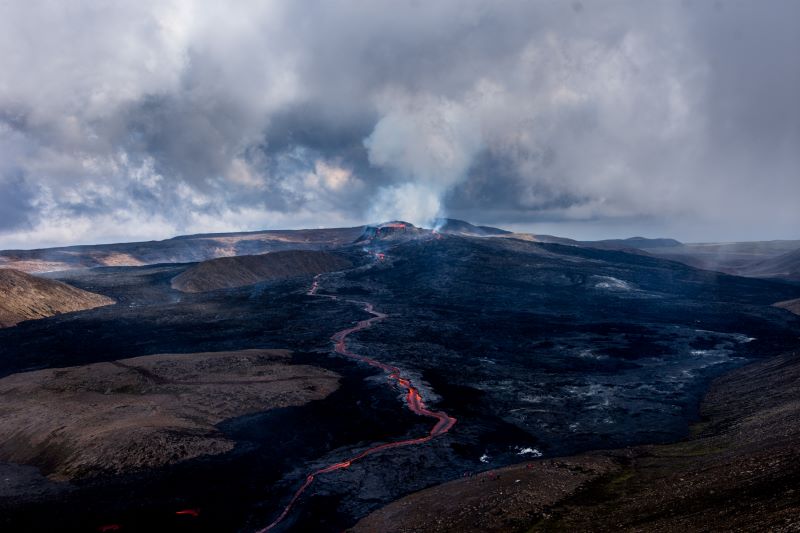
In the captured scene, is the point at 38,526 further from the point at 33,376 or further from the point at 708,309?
→ the point at 708,309

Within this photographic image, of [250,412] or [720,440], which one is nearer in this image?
[720,440]

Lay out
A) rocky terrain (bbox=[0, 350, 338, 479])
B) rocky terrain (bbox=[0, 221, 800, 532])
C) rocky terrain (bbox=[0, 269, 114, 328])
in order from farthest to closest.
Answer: rocky terrain (bbox=[0, 269, 114, 328]) → rocky terrain (bbox=[0, 350, 338, 479]) → rocky terrain (bbox=[0, 221, 800, 532])

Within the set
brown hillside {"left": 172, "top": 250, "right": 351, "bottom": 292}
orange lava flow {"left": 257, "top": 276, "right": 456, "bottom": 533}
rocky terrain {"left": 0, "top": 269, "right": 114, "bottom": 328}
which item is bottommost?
orange lava flow {"left": 257, "top": 276, "right": 456, "bottom": 533}

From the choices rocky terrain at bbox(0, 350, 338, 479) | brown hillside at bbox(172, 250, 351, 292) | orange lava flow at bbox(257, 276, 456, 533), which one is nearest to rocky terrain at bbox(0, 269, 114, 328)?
brown hillside at bbox(172, 250, 351, 292)

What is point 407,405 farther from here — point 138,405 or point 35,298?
point 35,298

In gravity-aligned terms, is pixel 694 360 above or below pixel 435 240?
below

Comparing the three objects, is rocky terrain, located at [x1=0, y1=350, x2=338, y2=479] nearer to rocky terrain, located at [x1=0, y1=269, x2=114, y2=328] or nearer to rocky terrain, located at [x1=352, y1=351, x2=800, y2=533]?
rocky terrain, located at [x1=352, y1=351, x2=800, y2=533]

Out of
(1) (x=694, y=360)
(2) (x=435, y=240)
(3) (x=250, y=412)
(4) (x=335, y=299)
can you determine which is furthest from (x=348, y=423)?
(2) (x=435, y=240)
